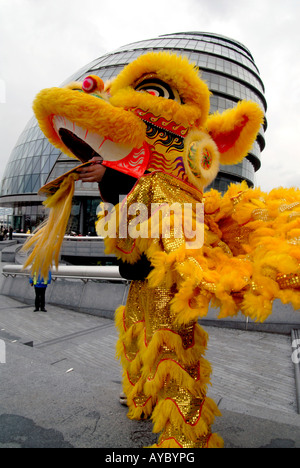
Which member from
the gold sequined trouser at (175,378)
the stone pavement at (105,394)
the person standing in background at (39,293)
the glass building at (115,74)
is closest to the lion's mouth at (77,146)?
the gold sequined trouser at (175,378)

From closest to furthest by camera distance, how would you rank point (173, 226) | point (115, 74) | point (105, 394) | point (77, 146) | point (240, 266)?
point (240, 266), point (173, 226), point (77, 146), point (105, 394), point (115, 74)

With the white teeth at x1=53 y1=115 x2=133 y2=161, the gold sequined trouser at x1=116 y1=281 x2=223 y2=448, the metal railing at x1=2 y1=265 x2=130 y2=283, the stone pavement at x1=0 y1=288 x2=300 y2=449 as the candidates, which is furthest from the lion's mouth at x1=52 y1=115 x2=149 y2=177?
the metal railing at x1=2 y1=265 x2=130 y2=283

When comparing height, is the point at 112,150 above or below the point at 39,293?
above

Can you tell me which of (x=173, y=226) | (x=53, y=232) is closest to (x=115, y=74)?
(x=53, y=232)

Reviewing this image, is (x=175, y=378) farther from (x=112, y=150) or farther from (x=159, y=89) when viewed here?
(x=159, y=89)

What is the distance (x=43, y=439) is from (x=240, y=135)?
7.47 ft

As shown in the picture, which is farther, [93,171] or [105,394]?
[105,394]

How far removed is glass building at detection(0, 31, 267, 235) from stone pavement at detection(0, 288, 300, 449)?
1903cm

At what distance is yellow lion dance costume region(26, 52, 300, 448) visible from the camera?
4.26ft

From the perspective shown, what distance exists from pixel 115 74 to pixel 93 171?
83.2ft

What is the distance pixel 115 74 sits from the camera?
24.0 meters

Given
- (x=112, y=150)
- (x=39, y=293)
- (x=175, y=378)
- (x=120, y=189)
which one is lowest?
(x=39, y=293)

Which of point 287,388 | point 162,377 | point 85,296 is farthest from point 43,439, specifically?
point 85,296

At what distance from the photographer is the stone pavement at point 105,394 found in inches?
72.0
